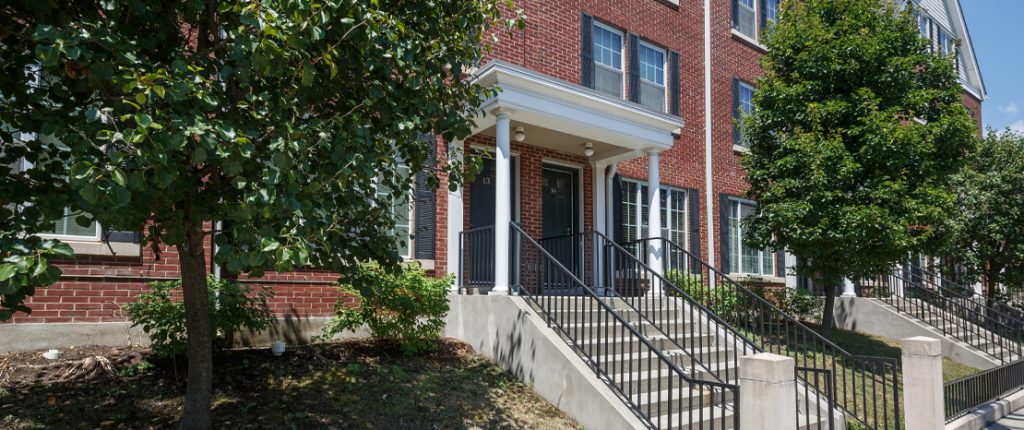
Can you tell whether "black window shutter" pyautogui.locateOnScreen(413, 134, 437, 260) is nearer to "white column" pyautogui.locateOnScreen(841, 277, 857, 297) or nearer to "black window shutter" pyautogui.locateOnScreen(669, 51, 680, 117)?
"black window shutter" pyautogui.locateOnScreen(669, 51, 680, 117)

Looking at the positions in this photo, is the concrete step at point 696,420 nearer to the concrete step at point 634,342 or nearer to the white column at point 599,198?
the concrete step at point 634,342

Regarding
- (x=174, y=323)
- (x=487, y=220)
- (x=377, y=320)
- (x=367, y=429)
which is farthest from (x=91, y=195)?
(x=487, y=220)

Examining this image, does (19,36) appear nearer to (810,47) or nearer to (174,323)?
(174,323)

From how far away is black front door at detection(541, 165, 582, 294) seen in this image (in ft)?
33.7

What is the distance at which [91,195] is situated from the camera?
2738mm

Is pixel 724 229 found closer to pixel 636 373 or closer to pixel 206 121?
pixel 636 373

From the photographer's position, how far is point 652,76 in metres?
12.1

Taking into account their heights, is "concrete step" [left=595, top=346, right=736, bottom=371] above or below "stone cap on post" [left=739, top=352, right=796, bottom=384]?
below

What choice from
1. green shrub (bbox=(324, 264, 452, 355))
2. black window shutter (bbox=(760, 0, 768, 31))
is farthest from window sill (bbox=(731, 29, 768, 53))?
green shrub (bbox=(324, 264, 452, 355))

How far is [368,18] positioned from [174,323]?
150 inches

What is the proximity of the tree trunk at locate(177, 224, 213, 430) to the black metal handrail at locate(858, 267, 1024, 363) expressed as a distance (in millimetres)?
10803

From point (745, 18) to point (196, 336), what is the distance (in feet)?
44.6

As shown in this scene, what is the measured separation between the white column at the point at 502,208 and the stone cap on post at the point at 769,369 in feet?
11.7

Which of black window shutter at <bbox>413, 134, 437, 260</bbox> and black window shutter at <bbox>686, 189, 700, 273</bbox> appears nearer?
black window shutter at <bbox>413, 134, 437, 260</bbox>
